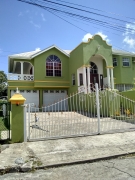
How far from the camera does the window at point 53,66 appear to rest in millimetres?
19812

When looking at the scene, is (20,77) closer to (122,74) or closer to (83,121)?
(122,74)

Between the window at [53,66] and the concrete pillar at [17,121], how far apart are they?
43.8ft

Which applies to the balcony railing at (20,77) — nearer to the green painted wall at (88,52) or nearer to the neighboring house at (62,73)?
the neighboring house at (62,73)

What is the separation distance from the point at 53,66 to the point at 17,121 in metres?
14.1

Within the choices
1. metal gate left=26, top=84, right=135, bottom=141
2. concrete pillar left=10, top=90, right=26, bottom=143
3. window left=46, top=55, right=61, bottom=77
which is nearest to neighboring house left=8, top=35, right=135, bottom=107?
window left=46, top=55, right=61, bottom=77

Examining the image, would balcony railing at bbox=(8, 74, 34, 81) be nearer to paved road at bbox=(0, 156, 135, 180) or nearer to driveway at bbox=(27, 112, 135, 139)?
driveway at bbox=(27, 112, 135, 139)

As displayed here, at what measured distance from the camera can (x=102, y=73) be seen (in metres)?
19.9

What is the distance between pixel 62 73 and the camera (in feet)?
66.2

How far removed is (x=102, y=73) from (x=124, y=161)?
627 inches

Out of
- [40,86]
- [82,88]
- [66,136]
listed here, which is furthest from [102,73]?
[66,136]

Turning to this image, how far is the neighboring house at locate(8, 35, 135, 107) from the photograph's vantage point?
18.1m

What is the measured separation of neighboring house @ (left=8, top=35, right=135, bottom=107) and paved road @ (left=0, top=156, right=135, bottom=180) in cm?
1338

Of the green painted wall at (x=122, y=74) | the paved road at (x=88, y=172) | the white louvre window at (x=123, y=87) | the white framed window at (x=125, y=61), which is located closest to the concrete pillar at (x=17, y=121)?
the paved road at (x=88, y=172)

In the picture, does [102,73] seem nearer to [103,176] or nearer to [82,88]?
[82,88]
